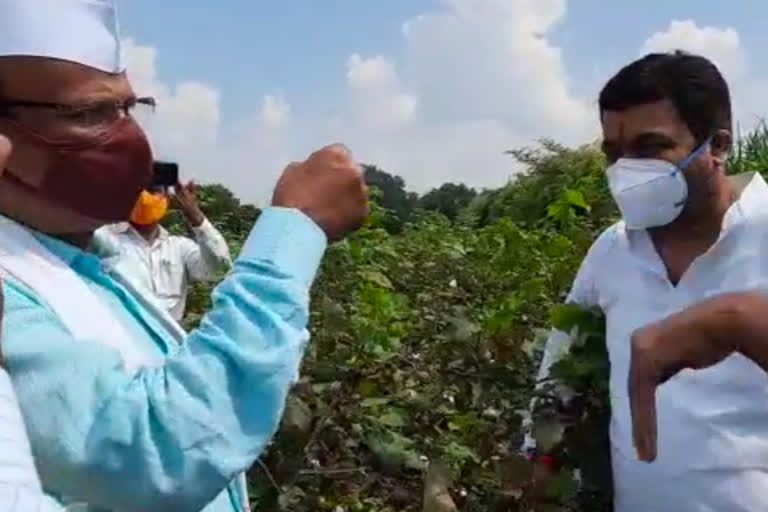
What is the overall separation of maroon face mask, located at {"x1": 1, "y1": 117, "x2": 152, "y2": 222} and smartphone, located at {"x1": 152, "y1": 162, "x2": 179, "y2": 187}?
0.25 ft

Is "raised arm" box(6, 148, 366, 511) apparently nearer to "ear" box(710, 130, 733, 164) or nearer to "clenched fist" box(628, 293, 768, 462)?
"clenched fist" box(628, 293, 768, 462)

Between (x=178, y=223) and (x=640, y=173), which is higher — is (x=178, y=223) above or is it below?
below

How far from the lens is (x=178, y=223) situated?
9.09 meters

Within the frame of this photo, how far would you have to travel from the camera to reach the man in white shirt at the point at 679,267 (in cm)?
264

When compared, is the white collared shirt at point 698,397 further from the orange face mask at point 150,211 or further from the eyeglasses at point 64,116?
the orange face mask at point 150,211

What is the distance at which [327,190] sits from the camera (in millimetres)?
1771

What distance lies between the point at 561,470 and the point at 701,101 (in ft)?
3.01

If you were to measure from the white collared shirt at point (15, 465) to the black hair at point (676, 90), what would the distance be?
6.45 ft

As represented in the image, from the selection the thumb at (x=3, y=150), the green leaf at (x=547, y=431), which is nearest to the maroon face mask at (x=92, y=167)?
the thumb at (x=3, y=150)

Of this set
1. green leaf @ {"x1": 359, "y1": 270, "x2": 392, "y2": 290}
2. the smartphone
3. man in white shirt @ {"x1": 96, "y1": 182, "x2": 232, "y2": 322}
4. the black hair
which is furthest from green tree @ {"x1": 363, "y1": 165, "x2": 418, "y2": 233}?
the smartphone

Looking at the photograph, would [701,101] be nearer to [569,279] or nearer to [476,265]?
[569,279]

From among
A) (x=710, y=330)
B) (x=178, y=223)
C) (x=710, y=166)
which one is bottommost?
(x=178, y=223)

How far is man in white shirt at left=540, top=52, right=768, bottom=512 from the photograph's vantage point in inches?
104

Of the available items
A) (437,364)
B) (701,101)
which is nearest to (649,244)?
(701,101)
